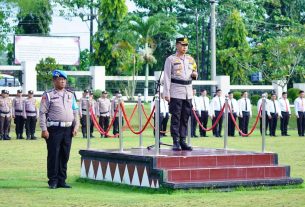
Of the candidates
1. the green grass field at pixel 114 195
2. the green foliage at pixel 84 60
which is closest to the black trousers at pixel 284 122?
the green grass field at pixel 114 195

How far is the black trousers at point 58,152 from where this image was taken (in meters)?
15.7

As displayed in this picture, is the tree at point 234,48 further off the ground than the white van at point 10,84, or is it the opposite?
the tree at point 234,48

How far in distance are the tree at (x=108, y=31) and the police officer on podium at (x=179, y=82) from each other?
43.5m

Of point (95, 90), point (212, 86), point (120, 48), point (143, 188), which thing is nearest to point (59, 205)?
point (143, 188)

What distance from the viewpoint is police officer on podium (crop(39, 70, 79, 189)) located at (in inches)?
619

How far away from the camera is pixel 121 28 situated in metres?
59.7

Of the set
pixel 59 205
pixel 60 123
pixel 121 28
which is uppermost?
pixel 121 28

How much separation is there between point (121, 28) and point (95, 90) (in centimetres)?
1085

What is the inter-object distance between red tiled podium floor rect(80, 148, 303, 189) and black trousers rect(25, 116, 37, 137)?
16721 mm

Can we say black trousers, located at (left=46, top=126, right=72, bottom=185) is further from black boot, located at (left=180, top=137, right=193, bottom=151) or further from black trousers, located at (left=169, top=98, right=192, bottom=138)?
black boot, located at (left=180, top=137, right=193, bottom=151)

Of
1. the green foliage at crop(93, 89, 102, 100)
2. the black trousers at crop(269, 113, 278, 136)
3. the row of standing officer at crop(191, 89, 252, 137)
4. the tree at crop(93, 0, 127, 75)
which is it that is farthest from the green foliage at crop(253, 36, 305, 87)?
the black trousers at crop(269, 113, 278, 136)

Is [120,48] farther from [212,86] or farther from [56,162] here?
[56,162]

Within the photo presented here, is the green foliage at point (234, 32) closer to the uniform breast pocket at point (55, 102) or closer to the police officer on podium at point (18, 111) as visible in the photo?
the police officer on podium at point (18, 111)

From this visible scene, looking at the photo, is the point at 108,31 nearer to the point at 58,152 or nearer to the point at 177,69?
the point at 177,69
